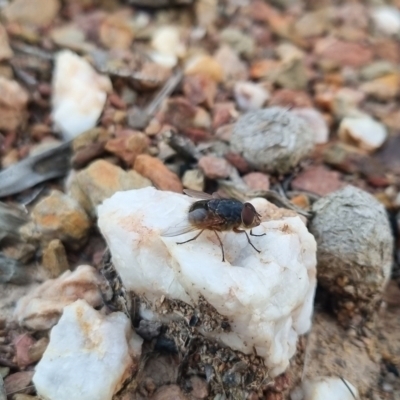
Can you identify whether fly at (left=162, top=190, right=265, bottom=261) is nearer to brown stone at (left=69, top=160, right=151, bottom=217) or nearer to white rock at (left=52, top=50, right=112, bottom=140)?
brown stone at (left=69, top=160, right=151, bottom=217)

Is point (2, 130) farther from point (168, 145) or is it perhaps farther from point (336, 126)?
point (336, 126)

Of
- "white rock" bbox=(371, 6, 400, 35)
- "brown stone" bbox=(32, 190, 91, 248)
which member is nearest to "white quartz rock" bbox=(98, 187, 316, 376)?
"brown stone" bbox=(32, 190, 91, 248)

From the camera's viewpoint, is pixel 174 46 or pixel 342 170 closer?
pixel 342 170

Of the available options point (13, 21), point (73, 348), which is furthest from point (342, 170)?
point (13, 21)

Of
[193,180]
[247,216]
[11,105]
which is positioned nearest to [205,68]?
[193,180]

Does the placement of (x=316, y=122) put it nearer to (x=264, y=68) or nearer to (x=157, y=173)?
(x=264, y=68)

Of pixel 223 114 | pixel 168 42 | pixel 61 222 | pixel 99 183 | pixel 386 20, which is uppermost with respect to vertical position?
pixel 386 20
